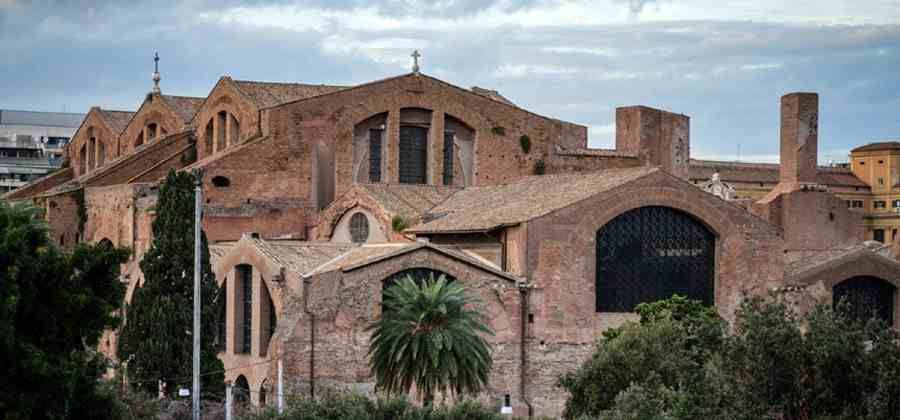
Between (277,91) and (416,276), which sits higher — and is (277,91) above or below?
above

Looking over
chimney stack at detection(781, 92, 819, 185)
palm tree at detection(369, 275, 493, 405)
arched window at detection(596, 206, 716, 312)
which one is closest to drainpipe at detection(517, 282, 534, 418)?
arched window at detection(596, 206, 716, 312)

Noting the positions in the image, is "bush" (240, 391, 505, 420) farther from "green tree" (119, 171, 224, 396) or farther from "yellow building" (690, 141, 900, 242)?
"yellow building" (690, 141, 900, 242)

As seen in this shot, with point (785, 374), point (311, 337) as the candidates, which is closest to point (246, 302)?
point (311, 337)

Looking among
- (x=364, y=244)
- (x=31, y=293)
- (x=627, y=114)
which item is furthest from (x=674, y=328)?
(x=627, y=114)

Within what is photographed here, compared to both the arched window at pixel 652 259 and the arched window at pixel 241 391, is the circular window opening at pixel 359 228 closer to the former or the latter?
the arched window at pixel 241 391

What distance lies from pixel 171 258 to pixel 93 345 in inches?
356

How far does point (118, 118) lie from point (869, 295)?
33878 millimetres

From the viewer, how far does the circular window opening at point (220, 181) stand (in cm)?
5216

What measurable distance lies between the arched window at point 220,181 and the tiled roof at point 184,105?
38.6 ft

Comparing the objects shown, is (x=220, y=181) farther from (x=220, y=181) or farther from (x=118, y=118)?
(x=118, y=118)

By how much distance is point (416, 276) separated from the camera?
42.6 metres

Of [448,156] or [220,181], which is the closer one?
[220,181]

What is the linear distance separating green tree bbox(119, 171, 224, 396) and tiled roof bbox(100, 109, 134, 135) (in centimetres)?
2670

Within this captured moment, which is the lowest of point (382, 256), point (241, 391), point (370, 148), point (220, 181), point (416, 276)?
point (241, 391)
